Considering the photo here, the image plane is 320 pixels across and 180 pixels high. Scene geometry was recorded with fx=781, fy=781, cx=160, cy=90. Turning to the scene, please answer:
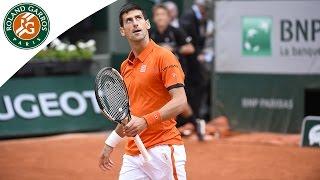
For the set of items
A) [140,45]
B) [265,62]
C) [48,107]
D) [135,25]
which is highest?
[135,25]

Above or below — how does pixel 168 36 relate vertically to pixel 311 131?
above

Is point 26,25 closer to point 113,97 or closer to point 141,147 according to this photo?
point 113,97

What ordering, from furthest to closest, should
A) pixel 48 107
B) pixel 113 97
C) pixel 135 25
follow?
pixel 48 107
pixel 135 25
pixel 113 97

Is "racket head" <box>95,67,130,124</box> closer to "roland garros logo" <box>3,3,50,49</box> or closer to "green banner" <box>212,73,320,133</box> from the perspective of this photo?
"roland garros logo" <box>3,3,50,49</box>

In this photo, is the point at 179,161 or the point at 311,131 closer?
the point at 179,161

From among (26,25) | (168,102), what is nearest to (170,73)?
(168,102)

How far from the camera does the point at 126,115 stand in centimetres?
497

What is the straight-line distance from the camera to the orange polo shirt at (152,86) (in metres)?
5.21

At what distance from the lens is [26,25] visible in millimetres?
5086

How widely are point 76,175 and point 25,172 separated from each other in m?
0.71

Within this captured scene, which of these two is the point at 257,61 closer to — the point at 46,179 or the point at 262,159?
the point at 262,159

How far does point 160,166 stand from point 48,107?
7.93 metres

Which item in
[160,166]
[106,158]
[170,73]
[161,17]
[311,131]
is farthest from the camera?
[161,17]

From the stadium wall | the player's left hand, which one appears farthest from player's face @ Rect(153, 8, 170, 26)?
the player's left hand
